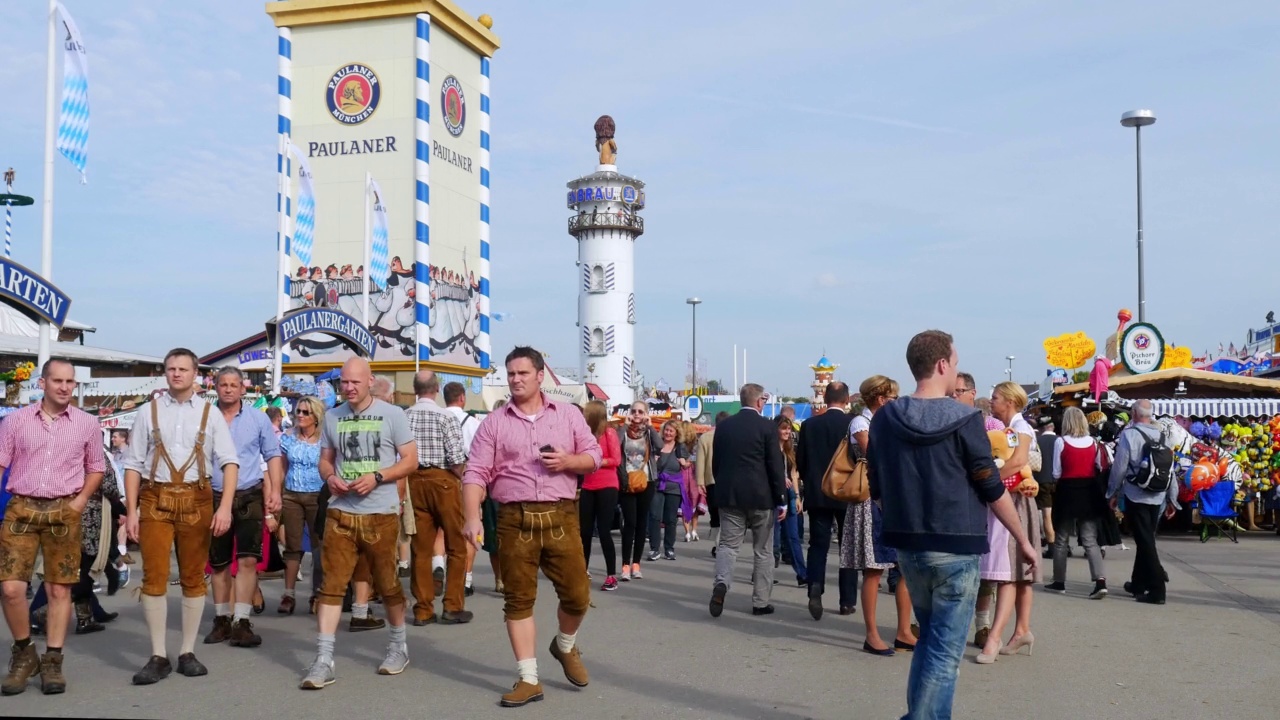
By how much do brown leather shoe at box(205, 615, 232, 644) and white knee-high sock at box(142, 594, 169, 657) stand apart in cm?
114

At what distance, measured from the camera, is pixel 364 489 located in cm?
639

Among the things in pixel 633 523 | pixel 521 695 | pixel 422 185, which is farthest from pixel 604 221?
pixel 521 695

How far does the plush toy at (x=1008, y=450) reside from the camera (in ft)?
21.2

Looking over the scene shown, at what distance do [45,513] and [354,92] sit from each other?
26141 mm

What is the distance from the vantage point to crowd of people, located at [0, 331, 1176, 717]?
4.77 m

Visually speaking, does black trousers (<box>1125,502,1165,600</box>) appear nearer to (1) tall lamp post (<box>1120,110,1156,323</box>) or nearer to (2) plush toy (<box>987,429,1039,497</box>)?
(2) plush toy (<box>987,429,1039,497</box>)

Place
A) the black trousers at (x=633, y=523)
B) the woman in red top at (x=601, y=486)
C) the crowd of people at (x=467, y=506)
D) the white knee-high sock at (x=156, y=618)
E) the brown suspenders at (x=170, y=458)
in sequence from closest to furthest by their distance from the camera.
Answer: the crowd of people at (x=467, y=506) < the white knee-high sock at (x=156, y=618) < the brown suspenders at (x=170, y=458) < the woman in red top at (x=601, y=486) < the black trousers at (x=633, y=523)

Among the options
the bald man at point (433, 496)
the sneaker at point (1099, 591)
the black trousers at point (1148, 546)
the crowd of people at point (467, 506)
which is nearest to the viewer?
the crowd of people at point (467, 506)

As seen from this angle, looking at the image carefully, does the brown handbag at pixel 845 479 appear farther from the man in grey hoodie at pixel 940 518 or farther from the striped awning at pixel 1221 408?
the striped awning at pixel 1221 408

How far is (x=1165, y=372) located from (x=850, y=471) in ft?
42.1

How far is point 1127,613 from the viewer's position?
8.87 meters

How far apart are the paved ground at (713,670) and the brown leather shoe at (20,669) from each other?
0.25 ft

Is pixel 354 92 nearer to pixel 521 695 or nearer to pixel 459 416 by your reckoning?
pixel 459 416

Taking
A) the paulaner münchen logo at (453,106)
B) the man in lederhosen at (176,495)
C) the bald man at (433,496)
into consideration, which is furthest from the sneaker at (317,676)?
the paulaner münchen logo at (453,106)
